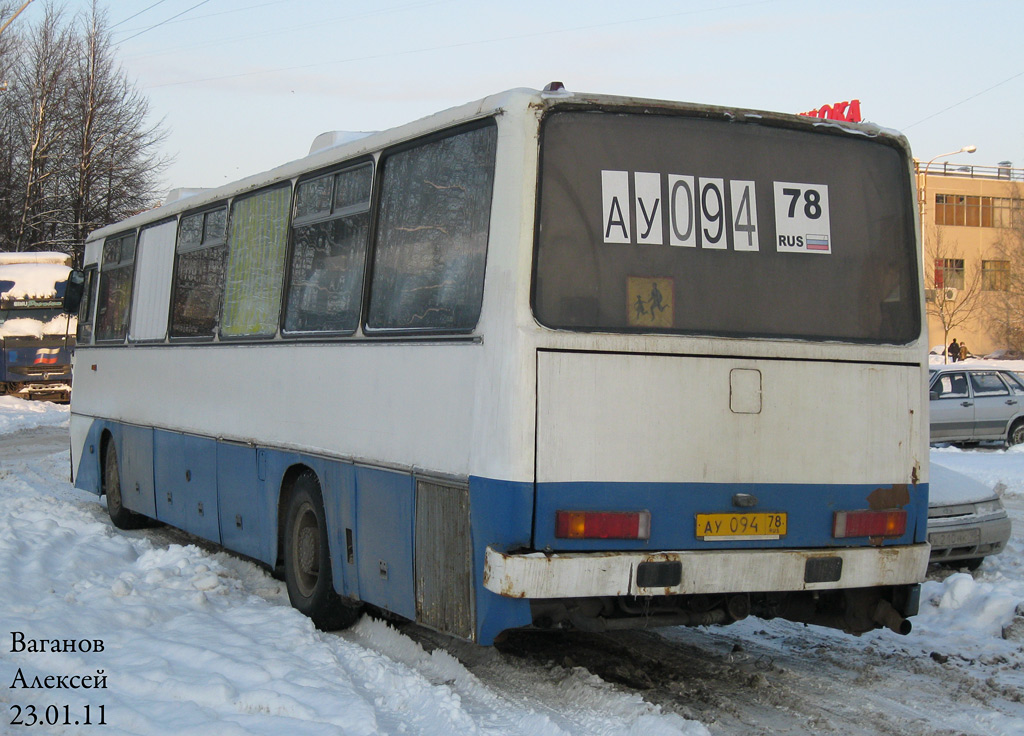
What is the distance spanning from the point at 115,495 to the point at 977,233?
68.5 meters

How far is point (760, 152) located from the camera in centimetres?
608

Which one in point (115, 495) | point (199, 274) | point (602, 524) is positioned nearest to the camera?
point (602, 524)


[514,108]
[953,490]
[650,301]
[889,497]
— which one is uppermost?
[514,108]

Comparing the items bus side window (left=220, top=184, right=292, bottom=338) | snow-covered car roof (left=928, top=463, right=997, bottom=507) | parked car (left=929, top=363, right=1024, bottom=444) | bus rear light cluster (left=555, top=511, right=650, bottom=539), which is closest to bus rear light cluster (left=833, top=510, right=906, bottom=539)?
bus rear light cluster (left=555, top=511, right=650, bottom=539)

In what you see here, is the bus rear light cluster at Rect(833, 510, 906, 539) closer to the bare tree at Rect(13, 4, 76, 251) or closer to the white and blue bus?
the white and blue bus

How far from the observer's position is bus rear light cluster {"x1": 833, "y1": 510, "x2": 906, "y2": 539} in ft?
19.6

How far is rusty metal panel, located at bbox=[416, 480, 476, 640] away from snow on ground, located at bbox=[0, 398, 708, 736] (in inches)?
15.1

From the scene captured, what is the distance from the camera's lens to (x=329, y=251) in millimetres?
7574

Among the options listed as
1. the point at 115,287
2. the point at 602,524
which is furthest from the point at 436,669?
the point at 115,287

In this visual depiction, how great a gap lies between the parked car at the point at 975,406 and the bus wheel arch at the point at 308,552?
55.5 ft

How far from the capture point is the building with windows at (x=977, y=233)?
6831 cm

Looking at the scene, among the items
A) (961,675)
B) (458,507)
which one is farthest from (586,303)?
(961,675)

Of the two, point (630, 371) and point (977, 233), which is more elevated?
point (977, 233)

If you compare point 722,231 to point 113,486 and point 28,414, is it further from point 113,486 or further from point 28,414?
point 28,414
